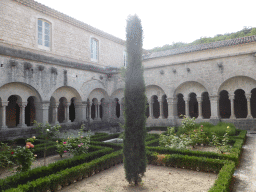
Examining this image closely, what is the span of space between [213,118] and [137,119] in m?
9.84

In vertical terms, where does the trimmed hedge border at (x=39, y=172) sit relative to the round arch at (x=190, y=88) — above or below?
below

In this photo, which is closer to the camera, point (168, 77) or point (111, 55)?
point (168, 77)

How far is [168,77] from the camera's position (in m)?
14.6

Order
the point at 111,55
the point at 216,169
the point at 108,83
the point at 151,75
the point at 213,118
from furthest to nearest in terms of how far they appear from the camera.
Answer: the point at 111,55
the point at 108,83
the point at 151,75
the point at 213,118
the point at 216,169

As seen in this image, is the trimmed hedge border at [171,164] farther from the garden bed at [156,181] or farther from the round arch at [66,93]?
the round arch at [66,93]

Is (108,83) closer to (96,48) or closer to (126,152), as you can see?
(96,48)

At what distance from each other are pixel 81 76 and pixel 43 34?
3948 millimetres

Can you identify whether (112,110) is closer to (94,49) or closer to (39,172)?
(94,49)

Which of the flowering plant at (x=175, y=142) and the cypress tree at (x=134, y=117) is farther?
the flowering plant at (x=175, y=142)

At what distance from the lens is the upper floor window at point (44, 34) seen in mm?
13578

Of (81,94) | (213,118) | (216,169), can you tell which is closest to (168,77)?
(213,118)

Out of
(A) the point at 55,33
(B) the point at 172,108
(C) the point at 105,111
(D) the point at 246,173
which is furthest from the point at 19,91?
(D) the point at 246,173

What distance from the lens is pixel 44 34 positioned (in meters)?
13.8

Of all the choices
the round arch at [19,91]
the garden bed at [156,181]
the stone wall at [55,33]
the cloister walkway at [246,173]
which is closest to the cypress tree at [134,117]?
the garden bed at [156,181]
